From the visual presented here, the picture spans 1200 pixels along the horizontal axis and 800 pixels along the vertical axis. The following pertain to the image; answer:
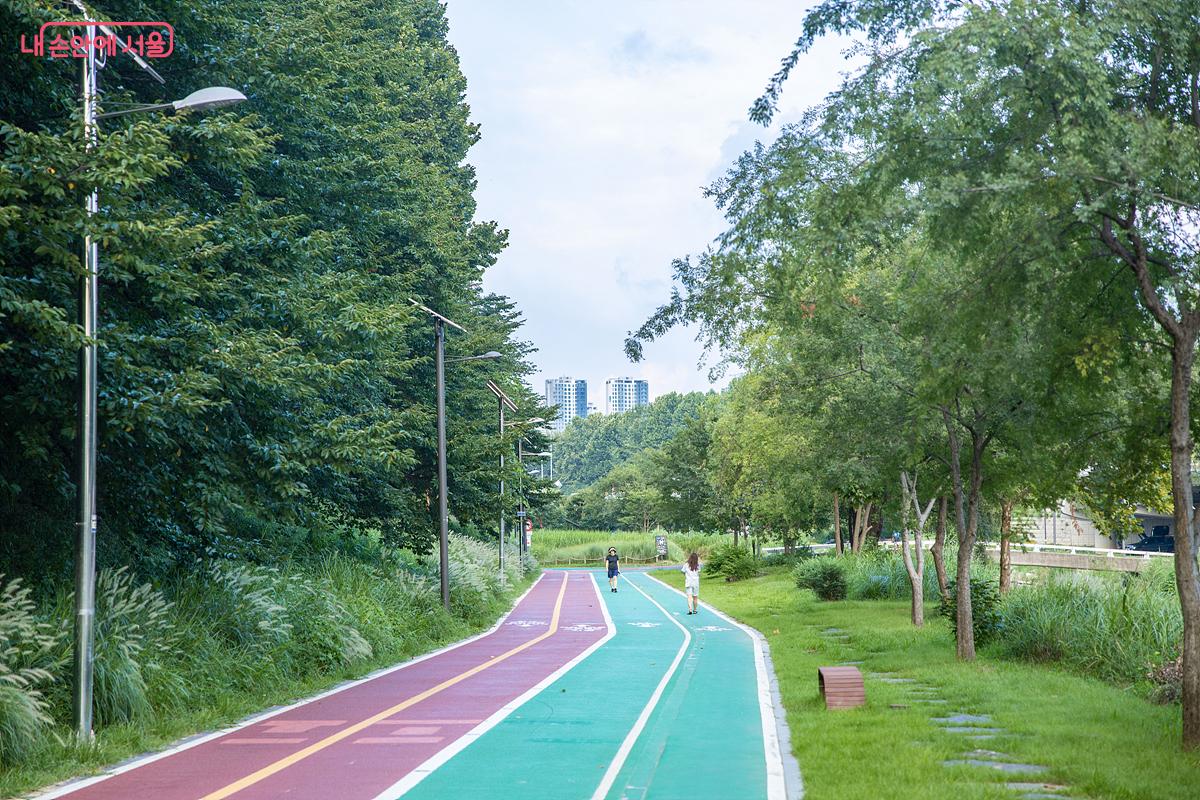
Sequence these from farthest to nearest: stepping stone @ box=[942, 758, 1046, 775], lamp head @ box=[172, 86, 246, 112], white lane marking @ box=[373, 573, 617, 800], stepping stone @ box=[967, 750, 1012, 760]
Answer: lamp head @ box=[172, 86, 246, 112] < stepping stone @ box=[967, 750, 1012, 760] < stepping stone @ box=[942, 758, 1046, 775] < white lane marking @ box=[373, 573, 617, 800]

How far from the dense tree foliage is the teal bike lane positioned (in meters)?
4.89

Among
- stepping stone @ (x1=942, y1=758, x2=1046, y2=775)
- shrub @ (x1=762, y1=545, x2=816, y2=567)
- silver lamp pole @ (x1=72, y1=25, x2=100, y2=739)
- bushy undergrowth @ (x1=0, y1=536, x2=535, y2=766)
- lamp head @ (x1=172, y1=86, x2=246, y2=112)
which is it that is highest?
lamp head @ (x1=172, y1=86, x2=246, y2=112)

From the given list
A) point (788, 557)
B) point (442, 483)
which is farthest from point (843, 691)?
point (788, 557)

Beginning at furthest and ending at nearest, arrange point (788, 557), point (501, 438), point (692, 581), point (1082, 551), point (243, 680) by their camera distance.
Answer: point (788, 557) → point (1082, 551) → point (501, 438) → point (692, 581) → point (243, 680)

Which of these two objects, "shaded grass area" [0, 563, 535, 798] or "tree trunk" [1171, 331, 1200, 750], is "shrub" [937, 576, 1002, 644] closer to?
"tree trunk" [1171, 331, 1200, 750]

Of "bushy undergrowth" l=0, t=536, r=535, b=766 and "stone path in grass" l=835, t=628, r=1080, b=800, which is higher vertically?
"bushy undergrowth" l=0, t=536, r=535, b=766

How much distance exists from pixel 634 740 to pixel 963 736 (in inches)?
134

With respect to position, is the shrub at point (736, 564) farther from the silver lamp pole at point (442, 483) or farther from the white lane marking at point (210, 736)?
the white lane marking at point (210, 736)

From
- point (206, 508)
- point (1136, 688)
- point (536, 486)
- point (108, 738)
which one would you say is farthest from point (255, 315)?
point (536, 486)

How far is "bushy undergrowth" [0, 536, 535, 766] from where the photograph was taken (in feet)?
37.9

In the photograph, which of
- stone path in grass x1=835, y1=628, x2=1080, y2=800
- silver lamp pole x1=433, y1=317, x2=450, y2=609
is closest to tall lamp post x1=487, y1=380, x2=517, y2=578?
silver lamp pole x1=433, y1=317, x2=450, y2=609

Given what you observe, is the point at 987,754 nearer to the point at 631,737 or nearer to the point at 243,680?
the point at 631,737

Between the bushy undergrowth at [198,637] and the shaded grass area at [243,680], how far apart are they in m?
0.04

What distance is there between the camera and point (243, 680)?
15.7 m
